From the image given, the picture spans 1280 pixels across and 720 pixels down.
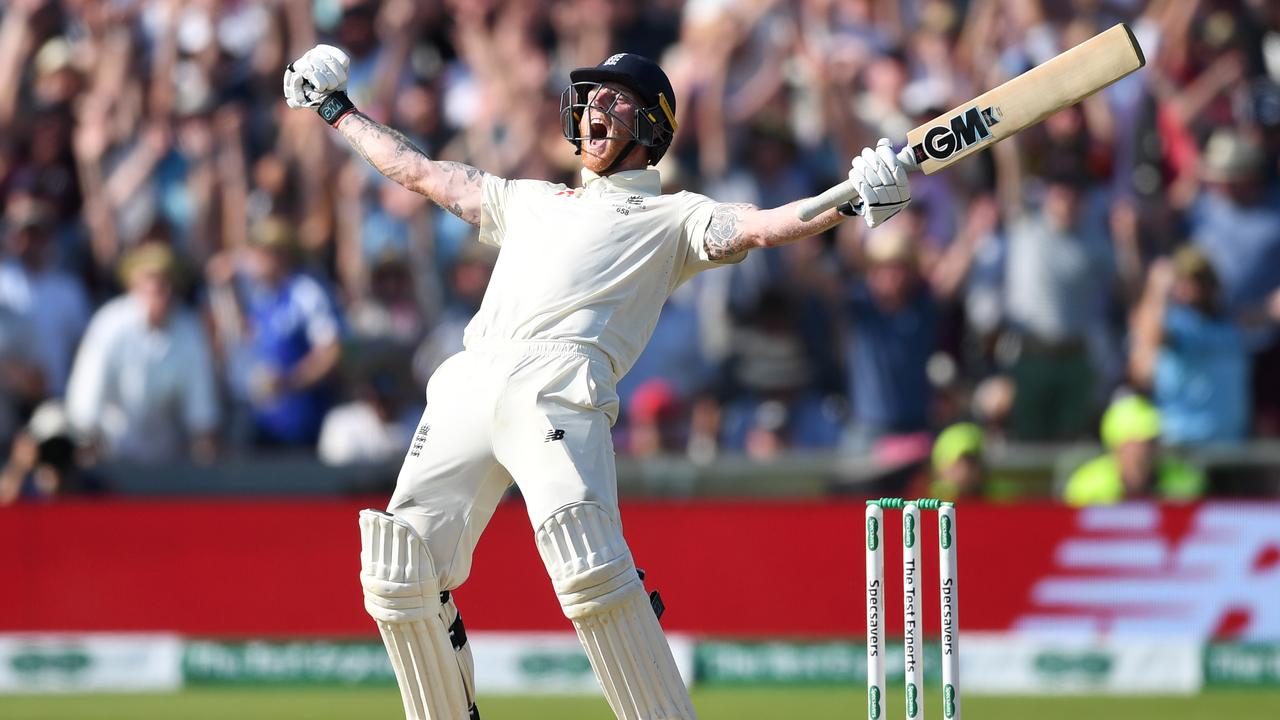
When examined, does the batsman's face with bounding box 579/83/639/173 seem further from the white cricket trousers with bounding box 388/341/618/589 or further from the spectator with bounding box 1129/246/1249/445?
the spectator with bounding box 1129/246/1249/445

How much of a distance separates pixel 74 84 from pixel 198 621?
3016 mm

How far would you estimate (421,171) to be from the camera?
16.8ft

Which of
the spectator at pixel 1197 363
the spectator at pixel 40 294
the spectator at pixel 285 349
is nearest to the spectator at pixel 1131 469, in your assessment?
the spectator at pixel 1197 363

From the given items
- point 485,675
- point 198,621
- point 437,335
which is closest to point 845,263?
point 437,335

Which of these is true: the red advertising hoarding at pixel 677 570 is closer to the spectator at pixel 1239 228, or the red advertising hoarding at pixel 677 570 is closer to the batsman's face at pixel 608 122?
the spectator at pixel 1239 228

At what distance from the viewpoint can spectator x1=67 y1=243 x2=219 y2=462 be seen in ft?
28.9

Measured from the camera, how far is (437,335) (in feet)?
29.7

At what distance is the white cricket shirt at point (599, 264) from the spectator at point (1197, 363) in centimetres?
432

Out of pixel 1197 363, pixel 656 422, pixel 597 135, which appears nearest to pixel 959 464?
pixel 1197 363

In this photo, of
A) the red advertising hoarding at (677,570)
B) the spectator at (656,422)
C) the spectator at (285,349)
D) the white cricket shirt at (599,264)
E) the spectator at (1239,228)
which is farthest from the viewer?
the spectator at (1239,228)

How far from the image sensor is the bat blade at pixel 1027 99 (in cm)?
453

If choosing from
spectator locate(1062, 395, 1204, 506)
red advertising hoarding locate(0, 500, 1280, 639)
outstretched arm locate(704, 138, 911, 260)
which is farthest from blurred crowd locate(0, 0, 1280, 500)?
outstretched arm locate(704, 138, 911, 260)

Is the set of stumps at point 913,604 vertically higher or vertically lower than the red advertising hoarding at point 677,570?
lower

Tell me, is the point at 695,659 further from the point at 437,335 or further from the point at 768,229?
the point at 768,229
